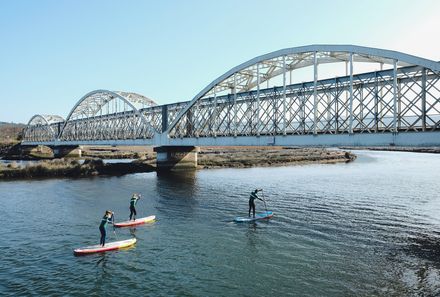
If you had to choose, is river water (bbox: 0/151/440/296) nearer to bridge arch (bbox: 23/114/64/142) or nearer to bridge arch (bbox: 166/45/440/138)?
bridge arch (bbox: 166/45/440/138)

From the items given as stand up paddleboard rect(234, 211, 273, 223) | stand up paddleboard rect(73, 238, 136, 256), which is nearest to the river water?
stand up paddleboard rect(73, 238, 136, 256)

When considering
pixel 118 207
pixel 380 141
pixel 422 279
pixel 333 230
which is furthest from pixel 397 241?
pixel 118 207

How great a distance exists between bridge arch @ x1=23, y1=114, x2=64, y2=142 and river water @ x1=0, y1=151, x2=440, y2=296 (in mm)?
98243

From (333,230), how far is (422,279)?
755 centimetres

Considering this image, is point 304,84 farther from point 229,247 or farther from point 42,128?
point 42,128

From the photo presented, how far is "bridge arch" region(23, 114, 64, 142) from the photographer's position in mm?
124625

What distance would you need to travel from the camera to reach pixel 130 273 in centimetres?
1566

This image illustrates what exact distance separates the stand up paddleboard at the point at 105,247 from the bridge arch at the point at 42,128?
110437mm

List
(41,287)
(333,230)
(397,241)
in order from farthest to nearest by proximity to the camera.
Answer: (333,230), (397,241), (41,287)

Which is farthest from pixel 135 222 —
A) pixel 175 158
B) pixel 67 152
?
pixel 67 152

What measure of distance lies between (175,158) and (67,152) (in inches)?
2334

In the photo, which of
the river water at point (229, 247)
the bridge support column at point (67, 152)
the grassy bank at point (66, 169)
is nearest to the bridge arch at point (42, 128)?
the bridge support column at point (67, 152)

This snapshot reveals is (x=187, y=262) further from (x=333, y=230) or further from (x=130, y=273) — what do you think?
(x=333, y=230)

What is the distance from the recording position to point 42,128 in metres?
137
